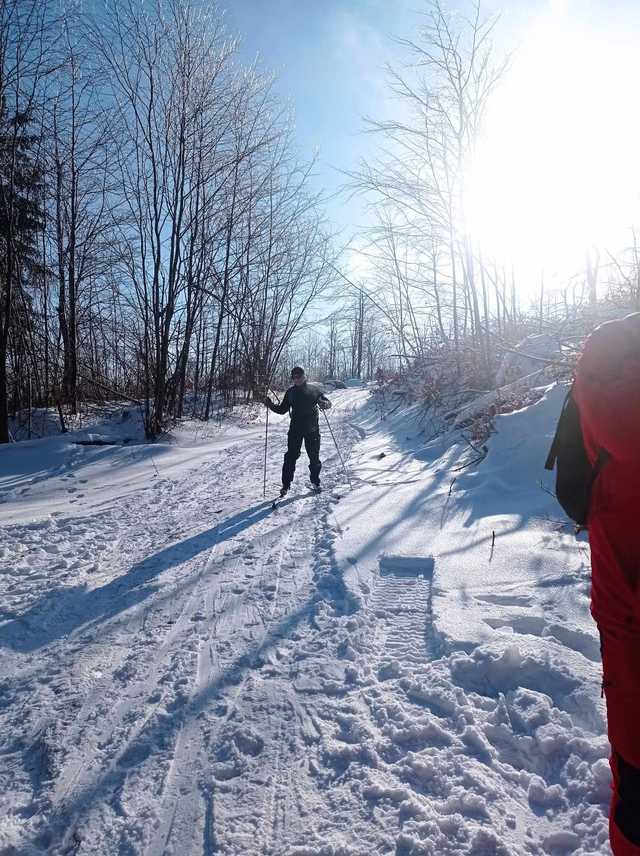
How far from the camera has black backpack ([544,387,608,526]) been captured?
1.43 m

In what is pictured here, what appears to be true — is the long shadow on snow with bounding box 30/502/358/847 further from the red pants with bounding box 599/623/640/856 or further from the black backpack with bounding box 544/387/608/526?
the black backpack with bounding box 544/387/608/526

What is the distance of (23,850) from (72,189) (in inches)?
613

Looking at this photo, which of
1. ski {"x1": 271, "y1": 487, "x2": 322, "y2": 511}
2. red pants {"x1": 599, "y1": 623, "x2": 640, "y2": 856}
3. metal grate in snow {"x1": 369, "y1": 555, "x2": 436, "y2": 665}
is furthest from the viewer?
ski {"x1": 271, "y1": 487, "x2": 322, "y2": 511}

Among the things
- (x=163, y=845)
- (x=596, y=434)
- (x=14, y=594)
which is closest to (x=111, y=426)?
(x=14, y=594)

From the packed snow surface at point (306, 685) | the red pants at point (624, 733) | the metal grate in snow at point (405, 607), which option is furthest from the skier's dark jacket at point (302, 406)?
the red pants at point (624, 733)

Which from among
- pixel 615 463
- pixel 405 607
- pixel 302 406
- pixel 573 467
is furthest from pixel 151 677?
pixel 302 406

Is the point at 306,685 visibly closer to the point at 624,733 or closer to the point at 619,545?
the point at 624,733

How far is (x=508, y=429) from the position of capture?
21.4 feet

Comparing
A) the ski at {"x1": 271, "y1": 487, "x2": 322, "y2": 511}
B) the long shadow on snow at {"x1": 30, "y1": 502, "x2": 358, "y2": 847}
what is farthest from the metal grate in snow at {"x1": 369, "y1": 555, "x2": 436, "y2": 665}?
the ski at {"x1": 271, "y1": 487, "x2": 322, "y2": 511}

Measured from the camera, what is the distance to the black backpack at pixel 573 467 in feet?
4.70

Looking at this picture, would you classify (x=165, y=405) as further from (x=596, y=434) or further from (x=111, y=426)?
(x=596, y=434)

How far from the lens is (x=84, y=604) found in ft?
11.7

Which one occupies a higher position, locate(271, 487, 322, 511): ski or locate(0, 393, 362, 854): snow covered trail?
locate(271, 487, 322, 511): ski

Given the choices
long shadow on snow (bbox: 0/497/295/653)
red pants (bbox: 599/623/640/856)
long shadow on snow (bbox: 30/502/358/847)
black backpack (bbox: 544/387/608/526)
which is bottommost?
long shadow on snow (bbox: 30/502/358/847)
